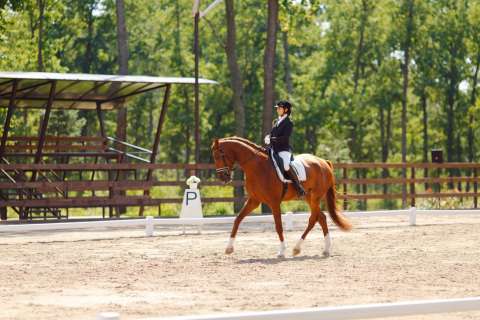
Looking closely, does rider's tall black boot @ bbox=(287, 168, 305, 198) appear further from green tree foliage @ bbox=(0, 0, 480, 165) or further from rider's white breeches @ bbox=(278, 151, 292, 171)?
green tree foliage @ bbox=(0, 0, 480, 165)

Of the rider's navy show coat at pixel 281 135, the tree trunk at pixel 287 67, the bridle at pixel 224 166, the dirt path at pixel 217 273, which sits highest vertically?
the tree trunk at pixel 287 67

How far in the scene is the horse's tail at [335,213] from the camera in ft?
47.5

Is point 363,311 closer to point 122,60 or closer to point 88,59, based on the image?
point 122,60

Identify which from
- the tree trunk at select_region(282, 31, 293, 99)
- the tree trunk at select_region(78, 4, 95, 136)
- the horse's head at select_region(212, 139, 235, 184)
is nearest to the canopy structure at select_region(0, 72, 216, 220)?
the horse's head at select_region(212, 139, 235, 184)

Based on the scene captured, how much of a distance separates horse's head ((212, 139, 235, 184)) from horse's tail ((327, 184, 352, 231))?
2.15 m

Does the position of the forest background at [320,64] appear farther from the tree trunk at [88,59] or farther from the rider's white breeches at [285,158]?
the rider's white breeches at [285,158]

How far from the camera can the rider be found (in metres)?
13.5

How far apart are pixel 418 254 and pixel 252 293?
16.5ft

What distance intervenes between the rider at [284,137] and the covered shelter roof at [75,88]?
33.5 feet

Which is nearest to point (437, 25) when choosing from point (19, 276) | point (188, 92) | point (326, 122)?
point (326, 122)

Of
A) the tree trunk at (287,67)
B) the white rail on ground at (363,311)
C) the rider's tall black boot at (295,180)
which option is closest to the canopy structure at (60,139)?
the rider's tall black boot at (295,180)

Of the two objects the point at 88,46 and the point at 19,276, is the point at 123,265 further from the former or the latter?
the point at 88,46

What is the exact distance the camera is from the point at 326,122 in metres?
55.2

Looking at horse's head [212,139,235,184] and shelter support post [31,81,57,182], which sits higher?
shelter support post [31,81,57,182]
